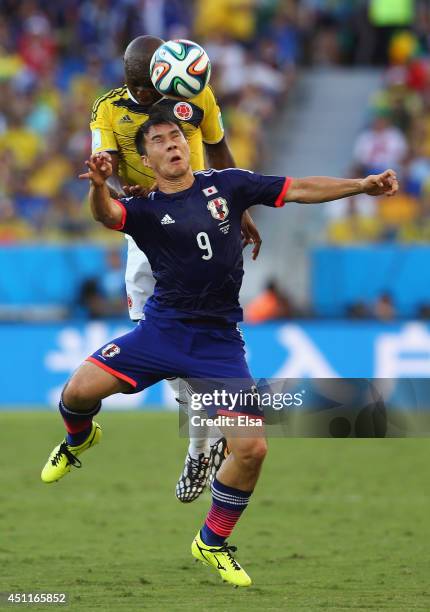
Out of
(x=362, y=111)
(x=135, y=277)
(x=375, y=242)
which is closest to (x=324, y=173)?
(x=362, y=111)

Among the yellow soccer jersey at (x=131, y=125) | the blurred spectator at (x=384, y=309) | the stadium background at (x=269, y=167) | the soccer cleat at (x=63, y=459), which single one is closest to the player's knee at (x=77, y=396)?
the soccer cleat at (x=63, y=459)

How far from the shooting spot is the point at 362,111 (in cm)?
2341

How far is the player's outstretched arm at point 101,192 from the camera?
791cm

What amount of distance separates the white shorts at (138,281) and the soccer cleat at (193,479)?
3.76 feet

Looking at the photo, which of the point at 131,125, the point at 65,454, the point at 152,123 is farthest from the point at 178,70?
the point at 65,454

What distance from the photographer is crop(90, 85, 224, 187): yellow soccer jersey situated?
9.24 metres

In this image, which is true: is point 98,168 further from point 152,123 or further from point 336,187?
point 336,187

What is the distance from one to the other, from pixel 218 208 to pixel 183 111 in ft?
3.41

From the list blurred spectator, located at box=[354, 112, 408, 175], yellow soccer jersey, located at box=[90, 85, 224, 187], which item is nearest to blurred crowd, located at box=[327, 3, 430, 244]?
blurred spectator, located at box=[354, 112, 408, 175]

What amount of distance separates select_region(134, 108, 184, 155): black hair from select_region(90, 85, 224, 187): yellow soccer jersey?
450 millimetres

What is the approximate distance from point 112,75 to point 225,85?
6.70 ft

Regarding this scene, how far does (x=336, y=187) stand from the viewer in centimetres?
824

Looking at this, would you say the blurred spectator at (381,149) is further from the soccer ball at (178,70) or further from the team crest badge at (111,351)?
the team crest badge at (111,351)

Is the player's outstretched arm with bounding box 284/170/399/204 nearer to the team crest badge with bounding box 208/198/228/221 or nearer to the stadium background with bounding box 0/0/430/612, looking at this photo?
the team crest badge with bounding box 208/198/228/221
